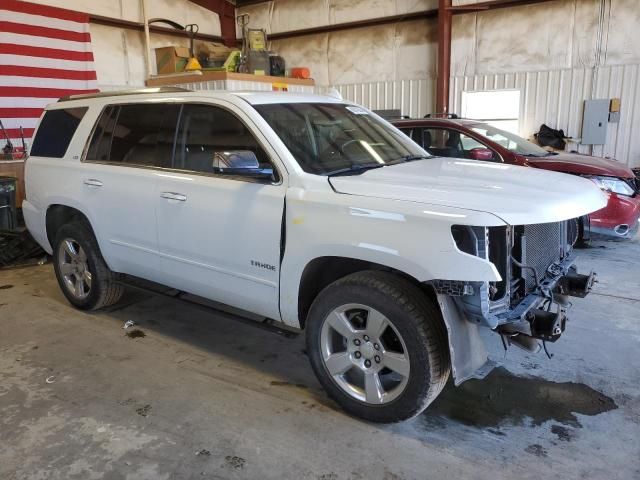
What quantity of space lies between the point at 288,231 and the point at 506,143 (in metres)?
4.88

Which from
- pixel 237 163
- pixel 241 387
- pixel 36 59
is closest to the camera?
pixel 237 163

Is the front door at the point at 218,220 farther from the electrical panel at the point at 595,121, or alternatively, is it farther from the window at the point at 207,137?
the electrical panel at the point at 595,121

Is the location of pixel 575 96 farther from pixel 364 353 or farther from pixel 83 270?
pixel 83 270

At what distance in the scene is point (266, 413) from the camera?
2.96m

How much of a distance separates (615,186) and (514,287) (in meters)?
4.25

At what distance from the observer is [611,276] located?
533cm

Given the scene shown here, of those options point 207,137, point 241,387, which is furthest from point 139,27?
point 241,387

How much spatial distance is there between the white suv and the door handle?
0.03 ft

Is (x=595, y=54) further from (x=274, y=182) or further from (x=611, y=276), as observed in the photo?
(x=274, y=182)

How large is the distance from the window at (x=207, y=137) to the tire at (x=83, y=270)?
1304 millimetres

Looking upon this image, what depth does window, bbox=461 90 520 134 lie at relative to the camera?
10281 millimetres

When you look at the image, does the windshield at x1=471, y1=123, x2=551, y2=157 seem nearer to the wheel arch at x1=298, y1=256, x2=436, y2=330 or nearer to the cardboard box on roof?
the wheel arch at x1=298, y1=256, x2=436, y2=330

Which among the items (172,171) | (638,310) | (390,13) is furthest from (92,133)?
(390,13)

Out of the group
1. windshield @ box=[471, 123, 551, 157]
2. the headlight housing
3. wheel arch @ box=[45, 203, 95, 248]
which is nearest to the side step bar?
wheel arch @ box=[45, 203, 95, 248]
